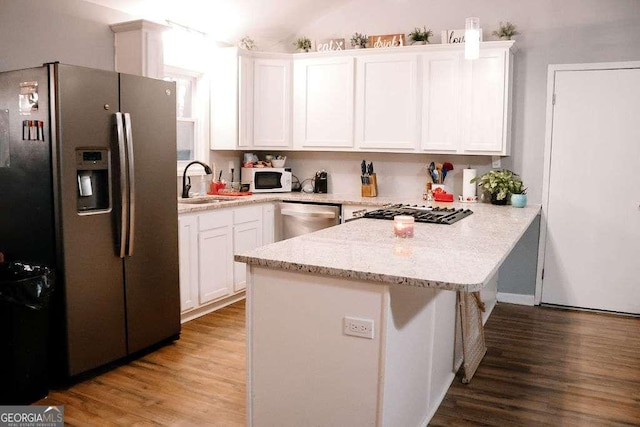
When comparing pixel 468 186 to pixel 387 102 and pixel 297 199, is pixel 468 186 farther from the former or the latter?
pixel 297 199

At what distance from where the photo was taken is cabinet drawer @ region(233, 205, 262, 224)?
4.61 m

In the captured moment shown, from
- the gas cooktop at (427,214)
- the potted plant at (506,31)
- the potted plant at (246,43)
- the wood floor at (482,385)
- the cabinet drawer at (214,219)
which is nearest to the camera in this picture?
the wood floor at (482,385)

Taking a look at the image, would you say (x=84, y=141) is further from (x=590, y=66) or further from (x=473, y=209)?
(x=590, y=66)

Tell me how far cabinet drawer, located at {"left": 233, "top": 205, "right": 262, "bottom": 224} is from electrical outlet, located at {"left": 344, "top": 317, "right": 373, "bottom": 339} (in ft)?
8.76

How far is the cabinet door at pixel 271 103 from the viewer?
5.26m

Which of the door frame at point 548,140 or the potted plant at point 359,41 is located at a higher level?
the potted plant at point 359,41

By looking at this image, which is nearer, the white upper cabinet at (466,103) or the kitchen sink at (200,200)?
the white upper cabinet at (466,103)

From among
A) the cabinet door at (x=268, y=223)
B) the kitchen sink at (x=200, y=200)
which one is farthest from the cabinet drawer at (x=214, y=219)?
the cabinet door at (x=268, y=223)

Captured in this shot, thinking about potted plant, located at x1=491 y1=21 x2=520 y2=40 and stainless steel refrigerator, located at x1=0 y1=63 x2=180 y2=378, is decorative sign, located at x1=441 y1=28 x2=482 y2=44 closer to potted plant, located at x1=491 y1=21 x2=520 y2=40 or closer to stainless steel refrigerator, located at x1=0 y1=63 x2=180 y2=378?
potted plant, located at x1=491 y1=21 x2=520 y2=40

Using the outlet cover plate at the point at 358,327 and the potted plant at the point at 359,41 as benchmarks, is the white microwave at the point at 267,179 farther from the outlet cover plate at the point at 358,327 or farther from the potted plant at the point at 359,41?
the outlet cover plate at the point at 358,327

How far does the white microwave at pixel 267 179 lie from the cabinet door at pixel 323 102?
13.5 inches

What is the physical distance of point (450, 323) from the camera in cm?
305

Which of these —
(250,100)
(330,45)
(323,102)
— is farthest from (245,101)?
(330,45)

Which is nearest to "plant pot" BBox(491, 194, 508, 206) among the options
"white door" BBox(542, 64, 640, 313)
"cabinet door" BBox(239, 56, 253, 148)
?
"white door" BBox(542, 64, 640, 313)
